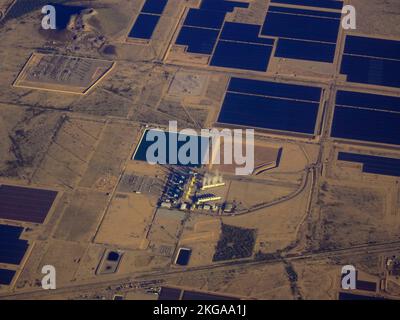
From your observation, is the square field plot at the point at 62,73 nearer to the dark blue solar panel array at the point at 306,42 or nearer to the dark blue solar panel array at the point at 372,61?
the dark blue solar panel array at the point at 306,42

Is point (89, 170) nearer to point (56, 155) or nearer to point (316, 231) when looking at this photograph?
point (56, 155)

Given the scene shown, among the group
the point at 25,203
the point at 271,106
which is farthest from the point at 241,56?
the point at 25,203

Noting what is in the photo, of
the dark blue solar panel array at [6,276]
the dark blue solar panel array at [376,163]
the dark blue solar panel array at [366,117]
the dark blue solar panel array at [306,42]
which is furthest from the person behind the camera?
the dark blue solar panel array at [306,42]

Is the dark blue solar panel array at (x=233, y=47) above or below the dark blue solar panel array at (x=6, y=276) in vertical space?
above

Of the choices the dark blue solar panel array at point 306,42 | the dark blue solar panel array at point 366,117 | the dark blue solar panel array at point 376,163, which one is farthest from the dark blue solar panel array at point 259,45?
the dark blue solar panel array at point 376,163

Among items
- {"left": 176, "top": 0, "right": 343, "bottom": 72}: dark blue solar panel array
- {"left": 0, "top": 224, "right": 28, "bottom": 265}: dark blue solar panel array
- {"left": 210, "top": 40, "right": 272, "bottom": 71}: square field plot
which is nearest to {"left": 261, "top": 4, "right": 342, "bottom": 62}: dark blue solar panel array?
{"left": 176, "top": 0, "right": 343, "bottom": 72}: dark blue solar panel array
